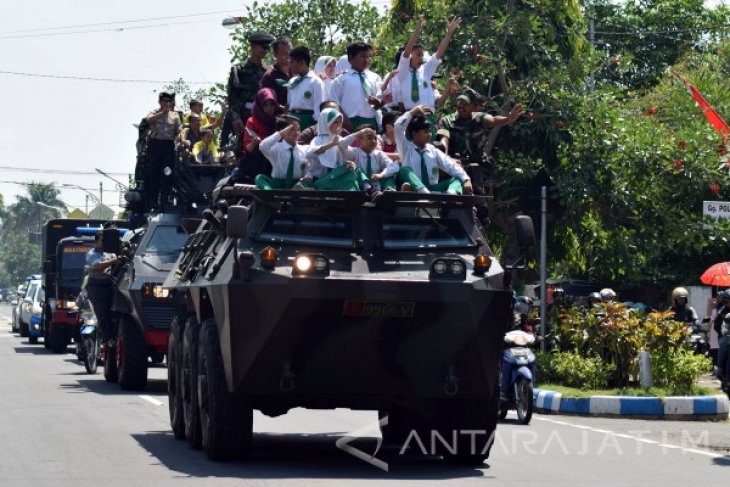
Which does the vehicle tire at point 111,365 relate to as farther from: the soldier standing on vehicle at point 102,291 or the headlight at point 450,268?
the headlight at point 450,268

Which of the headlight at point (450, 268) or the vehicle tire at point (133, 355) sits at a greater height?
the headlight at point (450, 268)

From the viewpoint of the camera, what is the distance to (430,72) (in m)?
17.0

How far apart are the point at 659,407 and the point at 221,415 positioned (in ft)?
26.5

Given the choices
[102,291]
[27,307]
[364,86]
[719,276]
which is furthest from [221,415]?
[27,307]

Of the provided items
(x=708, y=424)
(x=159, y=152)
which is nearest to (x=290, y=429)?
(x=708, y=424)

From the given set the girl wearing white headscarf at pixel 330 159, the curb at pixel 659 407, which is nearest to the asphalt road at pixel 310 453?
the curb at pixel 659 407

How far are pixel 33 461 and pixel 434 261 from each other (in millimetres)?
3595

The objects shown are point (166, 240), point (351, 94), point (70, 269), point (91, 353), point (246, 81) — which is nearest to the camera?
point (351, 94)

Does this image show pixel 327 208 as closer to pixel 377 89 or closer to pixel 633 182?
pixel 377 89

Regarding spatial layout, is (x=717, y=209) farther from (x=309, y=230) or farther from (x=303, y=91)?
(x=309, y=230)

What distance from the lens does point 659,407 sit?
20109 millimetres

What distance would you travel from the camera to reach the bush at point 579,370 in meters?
22.2

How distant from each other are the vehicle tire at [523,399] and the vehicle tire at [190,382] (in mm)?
4762

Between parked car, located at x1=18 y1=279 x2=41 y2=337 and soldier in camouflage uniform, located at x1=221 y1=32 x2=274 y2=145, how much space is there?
27.7m
